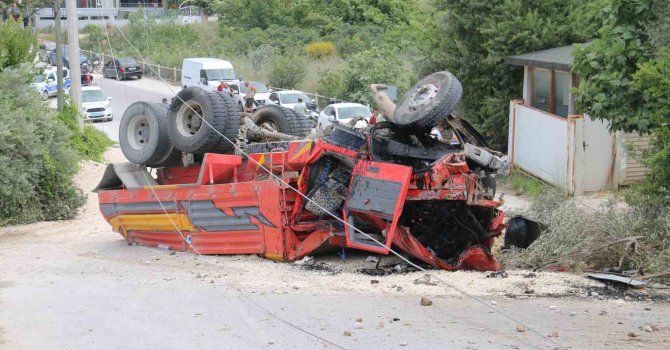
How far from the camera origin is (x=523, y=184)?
21.4 meters

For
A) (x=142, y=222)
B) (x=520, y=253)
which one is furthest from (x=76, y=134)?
(x=520, y=253)

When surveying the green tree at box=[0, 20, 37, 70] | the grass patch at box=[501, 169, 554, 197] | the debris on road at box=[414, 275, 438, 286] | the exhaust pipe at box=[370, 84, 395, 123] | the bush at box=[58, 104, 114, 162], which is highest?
the green tree at box=[0, 20, 37, 70]

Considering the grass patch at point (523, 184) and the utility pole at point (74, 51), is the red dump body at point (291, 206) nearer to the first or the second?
the grass patch at point (523, 184)

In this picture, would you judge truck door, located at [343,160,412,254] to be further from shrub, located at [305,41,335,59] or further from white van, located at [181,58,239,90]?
shrub, located at [305,41,335,59]

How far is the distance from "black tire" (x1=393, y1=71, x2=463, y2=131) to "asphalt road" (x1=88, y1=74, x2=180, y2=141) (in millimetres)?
24141

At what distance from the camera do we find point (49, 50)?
181 feet

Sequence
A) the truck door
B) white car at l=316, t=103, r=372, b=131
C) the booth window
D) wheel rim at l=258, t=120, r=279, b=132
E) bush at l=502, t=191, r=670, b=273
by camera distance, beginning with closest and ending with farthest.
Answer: bush at l=502, t=191, r=670, b=273 → the truck door → wheel rim at l=258, t=120, r=279, b=132 → the booth window → white car at l=316, t=103, r=372, b=131

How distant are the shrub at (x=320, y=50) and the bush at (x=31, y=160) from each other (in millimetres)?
33625

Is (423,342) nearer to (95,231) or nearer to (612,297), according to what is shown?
(612,297)

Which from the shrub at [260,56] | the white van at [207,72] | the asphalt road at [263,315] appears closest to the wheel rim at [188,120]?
the asphalt road at [263,315]

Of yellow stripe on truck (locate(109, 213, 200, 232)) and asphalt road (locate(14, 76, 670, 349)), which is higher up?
yellow stripe on truck (locate(109, 213, 200, 232))

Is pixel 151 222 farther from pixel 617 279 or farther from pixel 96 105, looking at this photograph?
pixel 96 105

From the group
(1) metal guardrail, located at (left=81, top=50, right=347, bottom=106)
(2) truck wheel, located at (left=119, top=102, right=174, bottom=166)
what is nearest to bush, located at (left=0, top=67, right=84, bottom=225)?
(2) truck wheel, located at (left=119, top=102, right=174, bottom=166)

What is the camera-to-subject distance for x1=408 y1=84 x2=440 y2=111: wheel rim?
1094 cm
